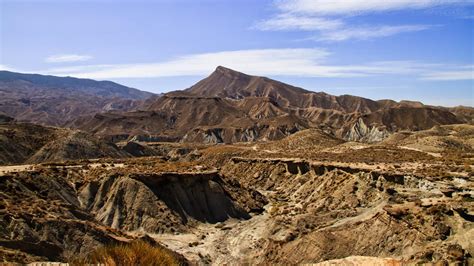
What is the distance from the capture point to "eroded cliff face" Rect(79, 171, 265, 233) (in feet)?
156

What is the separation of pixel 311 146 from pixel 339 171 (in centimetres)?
4181

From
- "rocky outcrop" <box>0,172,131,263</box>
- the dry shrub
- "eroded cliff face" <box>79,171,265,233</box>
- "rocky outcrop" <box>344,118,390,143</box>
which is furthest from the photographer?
"rocky outcrop" <box>344,118,390,143</box>

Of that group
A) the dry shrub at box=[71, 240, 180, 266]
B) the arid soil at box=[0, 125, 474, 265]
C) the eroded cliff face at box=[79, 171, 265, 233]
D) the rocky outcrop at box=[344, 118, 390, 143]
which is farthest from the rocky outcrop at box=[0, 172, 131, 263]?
the rocky outcrop at box=[344, 118, 390, 143]

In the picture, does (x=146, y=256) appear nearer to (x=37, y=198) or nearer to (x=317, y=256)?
(x=317, y=256)

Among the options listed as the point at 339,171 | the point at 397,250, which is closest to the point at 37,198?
the point at 397,250

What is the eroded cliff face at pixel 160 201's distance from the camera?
47.7m

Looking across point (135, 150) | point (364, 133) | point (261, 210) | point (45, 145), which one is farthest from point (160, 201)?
point (364, 133)

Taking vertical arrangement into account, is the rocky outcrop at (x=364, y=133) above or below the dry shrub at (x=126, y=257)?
below

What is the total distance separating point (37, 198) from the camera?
132ft

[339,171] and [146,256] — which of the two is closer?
[146,256]

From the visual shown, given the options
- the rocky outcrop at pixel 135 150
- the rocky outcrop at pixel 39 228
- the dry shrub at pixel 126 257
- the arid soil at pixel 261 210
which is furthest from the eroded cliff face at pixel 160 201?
the rocky outcrop at pixel 135 150

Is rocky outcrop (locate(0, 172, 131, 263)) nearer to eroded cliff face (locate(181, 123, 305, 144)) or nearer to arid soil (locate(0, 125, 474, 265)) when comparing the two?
arid soil (locate(0, 125, 474, 265))

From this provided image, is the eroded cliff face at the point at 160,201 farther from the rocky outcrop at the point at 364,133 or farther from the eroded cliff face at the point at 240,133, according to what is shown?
the rocky outcrop at the point at 364,133

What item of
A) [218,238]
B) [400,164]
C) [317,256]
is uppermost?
[400,164]
